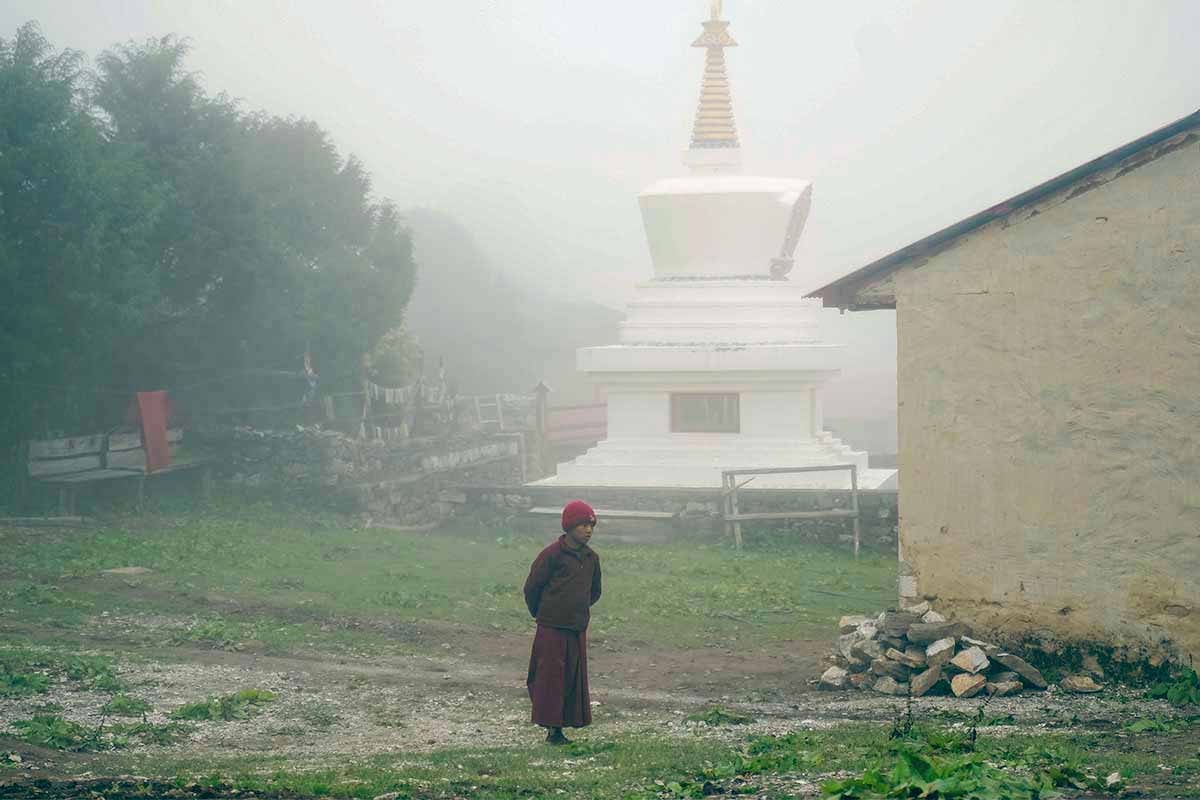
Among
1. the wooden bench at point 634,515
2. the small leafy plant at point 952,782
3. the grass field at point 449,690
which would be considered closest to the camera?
the small leafy plant at point 952,782

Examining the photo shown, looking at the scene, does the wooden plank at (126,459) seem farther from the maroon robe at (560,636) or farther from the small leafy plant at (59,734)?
the maroon robe at (560,636)

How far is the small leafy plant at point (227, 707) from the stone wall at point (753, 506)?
9.89 m

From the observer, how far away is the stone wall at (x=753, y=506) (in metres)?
18.8

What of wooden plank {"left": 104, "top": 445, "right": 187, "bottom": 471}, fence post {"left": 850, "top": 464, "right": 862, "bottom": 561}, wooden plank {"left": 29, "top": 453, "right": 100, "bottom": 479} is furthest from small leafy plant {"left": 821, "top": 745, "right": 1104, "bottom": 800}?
wooden plank {"left": 104, "top": 445, "right": 187, "bottom": 471}

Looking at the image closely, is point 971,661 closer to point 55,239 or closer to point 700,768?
point 700,768

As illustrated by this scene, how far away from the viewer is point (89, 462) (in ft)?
67.7

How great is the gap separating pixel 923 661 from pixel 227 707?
554cm

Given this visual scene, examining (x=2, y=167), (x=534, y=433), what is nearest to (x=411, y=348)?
(x=534, y=433)

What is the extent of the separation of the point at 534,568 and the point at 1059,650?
181 inches

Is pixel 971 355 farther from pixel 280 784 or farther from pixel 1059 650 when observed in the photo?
pixel 280 784

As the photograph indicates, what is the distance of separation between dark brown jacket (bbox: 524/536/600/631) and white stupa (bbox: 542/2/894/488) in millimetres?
12514

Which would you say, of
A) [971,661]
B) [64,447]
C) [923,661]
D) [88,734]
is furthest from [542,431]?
[88,734]

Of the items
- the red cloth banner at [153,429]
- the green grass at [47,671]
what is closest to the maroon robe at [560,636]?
the green grass at [47,671]

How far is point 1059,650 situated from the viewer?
10867 mm
